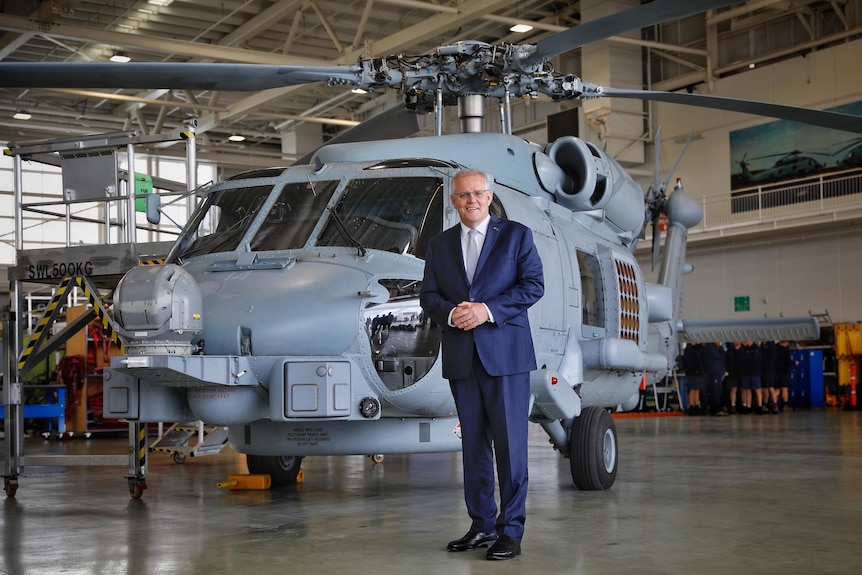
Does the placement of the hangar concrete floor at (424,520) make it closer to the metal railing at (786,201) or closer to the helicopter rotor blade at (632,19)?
the helicopter rotor blade at (632,19)

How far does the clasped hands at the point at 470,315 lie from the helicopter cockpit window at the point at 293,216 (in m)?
2.45

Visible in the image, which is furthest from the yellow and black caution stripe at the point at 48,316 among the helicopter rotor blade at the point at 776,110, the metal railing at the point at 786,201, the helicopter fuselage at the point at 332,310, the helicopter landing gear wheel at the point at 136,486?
the metal railing at the point at 786,201

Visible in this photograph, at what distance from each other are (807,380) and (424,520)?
2211 cm

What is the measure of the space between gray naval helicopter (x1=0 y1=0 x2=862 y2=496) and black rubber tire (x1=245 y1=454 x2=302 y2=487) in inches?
0.8

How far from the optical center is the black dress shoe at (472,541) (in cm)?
498

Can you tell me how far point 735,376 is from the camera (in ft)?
79.5

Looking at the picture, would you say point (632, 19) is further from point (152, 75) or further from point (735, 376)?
point (735, 376)

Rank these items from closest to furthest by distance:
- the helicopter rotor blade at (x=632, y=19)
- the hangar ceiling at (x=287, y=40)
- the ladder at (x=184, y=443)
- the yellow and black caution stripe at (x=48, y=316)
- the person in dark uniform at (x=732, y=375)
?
the helicopter rotor blade at (x=632, y=19) → the yellow and black caution stripe at (x=48, y=316) → the ladder at (x=184, y=443) → the hangar ceiling at (x=287, y=40) → the person in dark uniform at (x=732, y=375)

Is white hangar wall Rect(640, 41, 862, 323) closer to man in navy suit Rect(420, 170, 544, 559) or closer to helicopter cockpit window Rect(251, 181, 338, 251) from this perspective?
helicopter cockpit window Rect(251, 181, 338, 251)

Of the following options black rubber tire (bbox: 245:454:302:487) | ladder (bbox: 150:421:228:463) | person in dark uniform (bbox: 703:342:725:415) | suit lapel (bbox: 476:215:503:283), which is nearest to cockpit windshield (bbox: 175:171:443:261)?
suit lapel (bbox: 476:215:503:283)

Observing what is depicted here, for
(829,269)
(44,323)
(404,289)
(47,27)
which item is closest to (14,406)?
(44,323)

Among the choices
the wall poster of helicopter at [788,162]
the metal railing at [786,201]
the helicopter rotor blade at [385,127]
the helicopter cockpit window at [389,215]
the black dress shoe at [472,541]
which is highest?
the wall poster of helicopter at [788,162]

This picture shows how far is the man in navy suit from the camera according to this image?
15.8 feet

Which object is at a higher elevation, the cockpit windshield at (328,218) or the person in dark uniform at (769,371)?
the cockpit windshield at (328,218)
